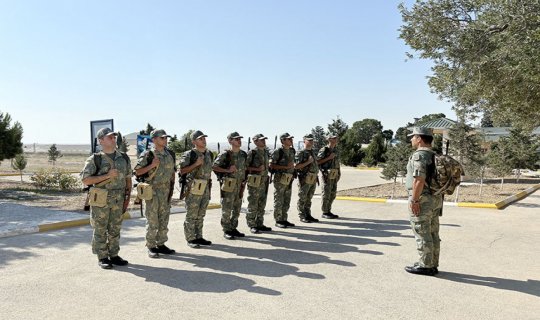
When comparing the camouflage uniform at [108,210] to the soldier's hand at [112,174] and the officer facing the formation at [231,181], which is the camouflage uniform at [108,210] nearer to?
the soldier's hand at [112,174]

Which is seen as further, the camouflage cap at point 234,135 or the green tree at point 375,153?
the green tree at point 375,153

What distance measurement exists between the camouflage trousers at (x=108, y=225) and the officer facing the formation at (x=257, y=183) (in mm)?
3022

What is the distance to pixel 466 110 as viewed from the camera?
16.3m

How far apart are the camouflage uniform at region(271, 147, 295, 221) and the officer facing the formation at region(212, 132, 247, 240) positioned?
4.24 ft

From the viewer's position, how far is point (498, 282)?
17.5ft

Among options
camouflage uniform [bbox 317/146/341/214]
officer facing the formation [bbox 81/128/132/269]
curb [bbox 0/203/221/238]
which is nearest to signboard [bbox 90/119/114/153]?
curb [bbox 0/203/221/238]

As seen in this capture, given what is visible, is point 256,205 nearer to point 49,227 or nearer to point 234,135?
point 234,135

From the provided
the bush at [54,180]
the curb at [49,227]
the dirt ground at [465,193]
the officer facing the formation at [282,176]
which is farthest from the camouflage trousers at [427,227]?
the bush at [54,180]

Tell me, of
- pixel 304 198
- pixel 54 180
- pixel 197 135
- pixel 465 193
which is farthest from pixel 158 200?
pixel 465 193

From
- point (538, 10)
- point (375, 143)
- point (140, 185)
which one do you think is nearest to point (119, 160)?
point (140, 185)

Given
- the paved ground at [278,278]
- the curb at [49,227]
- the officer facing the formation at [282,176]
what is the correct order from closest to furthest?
the paved ground at [278,278] → the curb at [49,227] → the officer facing the formation at [282,176]

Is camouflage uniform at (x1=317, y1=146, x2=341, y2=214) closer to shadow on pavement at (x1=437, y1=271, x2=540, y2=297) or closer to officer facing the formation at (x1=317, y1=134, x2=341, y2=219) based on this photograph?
officer facing the formation at (x1=317, y1=134, x2=341, y2=219)

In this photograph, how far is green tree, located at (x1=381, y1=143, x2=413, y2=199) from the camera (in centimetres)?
1620

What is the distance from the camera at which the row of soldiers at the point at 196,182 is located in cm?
573
